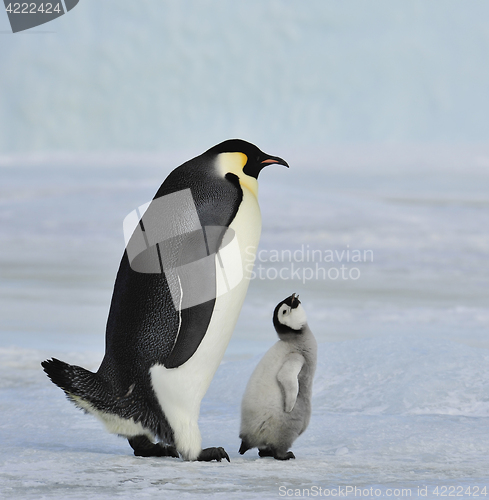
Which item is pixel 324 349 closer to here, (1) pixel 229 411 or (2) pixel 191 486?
(1) pixel 229 411

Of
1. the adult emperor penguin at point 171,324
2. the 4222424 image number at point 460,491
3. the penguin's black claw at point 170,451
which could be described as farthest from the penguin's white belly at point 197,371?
the 4222424 image number at point 460,491

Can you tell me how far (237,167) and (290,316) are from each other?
22.7 inches

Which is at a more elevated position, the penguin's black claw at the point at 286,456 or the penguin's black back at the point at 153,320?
the penguin's black back at the point at 153,320

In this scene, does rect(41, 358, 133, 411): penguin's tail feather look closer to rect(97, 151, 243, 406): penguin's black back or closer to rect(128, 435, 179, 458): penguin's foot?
rect(97, 151, 243, 406): penguin's black back

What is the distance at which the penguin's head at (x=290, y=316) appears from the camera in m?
2.62

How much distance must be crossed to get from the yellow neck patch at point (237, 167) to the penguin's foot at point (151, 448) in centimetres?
95

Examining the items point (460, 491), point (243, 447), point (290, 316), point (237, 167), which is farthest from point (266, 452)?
point (237, 167)

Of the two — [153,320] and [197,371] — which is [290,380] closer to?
[197,371]

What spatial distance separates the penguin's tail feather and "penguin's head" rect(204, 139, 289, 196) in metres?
0.84

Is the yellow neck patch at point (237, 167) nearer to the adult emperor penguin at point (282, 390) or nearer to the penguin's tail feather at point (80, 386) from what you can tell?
the adult emperor penguin at point (282, 390)

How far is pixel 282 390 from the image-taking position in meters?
2.50
